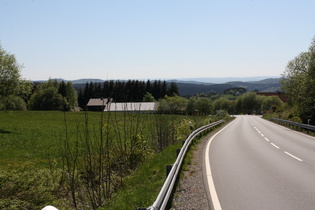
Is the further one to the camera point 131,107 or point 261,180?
point 131,107

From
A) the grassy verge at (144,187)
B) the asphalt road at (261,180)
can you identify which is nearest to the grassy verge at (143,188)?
the grassy verge at (144,187)

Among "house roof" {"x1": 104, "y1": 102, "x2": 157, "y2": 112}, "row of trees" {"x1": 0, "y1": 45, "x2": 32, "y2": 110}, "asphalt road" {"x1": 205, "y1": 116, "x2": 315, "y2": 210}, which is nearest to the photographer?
"asphalt road" {"x1": 205, "y1": 116, "x2": 315, "y2": 210}

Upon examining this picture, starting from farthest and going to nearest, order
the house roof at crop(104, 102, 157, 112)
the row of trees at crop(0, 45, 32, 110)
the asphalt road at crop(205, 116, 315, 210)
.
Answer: the row of trees at crop(0, 45, 32, 110) → the house roof at crop(104, 102, 157, 112) → the asphalt road at crop(205, 116, 315, 210)

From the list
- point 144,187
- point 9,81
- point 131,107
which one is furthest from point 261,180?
point 9,81

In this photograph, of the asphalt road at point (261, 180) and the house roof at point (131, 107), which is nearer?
the asphalt road at point (261, 180)

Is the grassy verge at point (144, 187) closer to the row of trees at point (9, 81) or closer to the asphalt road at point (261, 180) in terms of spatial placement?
the asphalt road at point (261, 180)

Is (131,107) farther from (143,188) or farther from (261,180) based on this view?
(261,180)

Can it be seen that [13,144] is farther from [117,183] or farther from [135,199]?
[135,199]

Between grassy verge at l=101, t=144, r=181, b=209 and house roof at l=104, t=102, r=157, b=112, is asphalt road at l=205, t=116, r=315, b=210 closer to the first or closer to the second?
grassy verge at l=101, t=144, r=181, b=209

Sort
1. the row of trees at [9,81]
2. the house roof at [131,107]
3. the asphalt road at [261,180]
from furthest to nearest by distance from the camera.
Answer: the row of trees at [9,81]
the house roof at [131,107]
the asphalt road at [261,180]

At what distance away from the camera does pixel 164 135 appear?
17.3 m

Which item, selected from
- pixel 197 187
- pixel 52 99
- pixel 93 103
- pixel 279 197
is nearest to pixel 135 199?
pixel 197 187

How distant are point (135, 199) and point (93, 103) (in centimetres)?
12856

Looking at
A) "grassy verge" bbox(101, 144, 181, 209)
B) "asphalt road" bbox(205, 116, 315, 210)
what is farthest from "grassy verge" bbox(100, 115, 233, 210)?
"asphalt road" bbox(205, 116, 315, 210)
